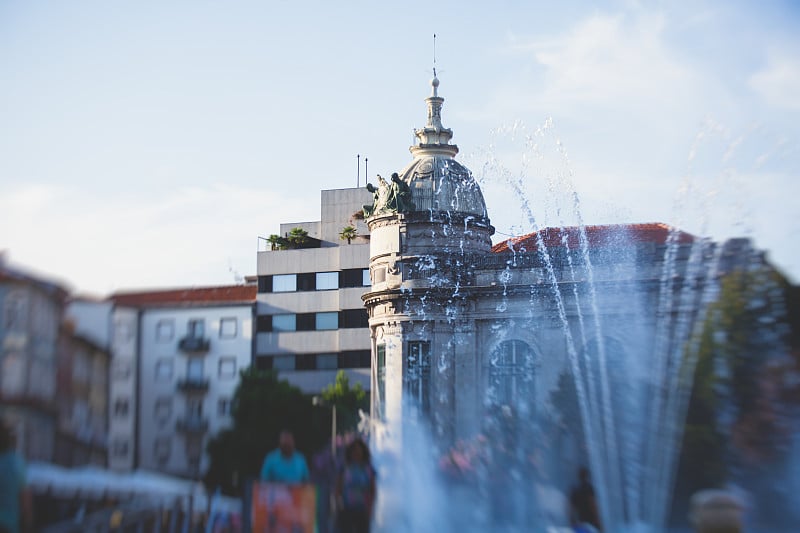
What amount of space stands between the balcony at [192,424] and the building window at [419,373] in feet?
111

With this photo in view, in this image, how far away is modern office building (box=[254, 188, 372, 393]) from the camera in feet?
219

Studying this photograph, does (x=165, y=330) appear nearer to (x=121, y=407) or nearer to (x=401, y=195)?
(x=121, y=407)

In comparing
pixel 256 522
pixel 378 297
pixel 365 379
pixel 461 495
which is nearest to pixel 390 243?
pixel 378 297

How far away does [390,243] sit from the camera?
51.4m

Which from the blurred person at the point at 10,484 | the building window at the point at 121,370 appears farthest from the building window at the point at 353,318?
the blurred person at the point at 10,484

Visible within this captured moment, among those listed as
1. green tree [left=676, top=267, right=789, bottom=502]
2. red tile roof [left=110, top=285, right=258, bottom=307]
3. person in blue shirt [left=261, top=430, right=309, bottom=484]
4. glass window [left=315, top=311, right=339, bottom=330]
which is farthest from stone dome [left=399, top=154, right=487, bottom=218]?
person in blue shirt [left=261, top=430, right=309, bottom=484]

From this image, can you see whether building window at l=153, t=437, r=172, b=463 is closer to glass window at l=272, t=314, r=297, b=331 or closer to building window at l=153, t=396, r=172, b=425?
building window at l=153, t=396, r=172, b=425

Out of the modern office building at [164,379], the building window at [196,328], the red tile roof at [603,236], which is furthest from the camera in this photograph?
the red tile roof at [603,236]

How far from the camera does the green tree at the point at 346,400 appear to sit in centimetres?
5453

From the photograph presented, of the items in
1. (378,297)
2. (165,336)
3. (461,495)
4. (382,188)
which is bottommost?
(461,495)

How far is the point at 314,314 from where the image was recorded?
68.2m

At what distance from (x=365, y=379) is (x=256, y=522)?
5075cm

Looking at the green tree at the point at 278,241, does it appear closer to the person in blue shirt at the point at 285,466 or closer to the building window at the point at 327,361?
the building window at the point at 327,361

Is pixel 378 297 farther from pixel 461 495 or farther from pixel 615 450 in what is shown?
pixel 461 495
